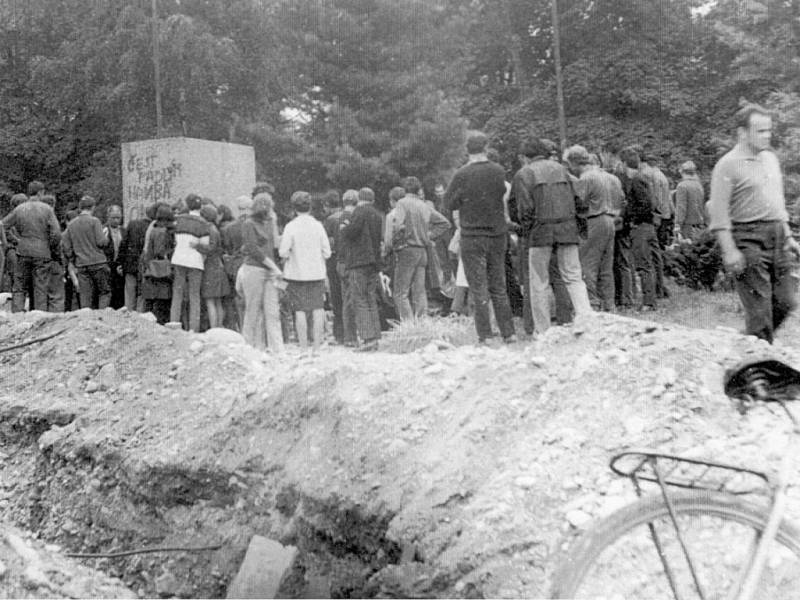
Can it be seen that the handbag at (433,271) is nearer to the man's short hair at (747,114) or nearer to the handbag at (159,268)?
the handbag at (159,268)

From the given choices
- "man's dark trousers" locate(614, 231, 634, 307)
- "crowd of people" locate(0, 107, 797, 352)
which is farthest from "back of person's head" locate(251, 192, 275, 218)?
"man's dark trousers" locate(614, 231, 634, 307)

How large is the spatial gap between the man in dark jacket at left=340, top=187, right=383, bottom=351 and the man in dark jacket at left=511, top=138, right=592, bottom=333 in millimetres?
1942

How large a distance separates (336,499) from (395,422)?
0.65m

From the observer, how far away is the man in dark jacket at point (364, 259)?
33.6ft

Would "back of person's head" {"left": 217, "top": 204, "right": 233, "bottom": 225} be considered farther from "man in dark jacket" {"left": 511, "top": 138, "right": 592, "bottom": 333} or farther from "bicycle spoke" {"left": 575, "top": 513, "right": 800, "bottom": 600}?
"bicycle spoke" {"left": 575, "top": 513, "right": 800, "bottom": 600}

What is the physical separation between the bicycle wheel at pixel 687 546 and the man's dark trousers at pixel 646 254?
8205 millimetres

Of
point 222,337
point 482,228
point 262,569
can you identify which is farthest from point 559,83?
point 262,569

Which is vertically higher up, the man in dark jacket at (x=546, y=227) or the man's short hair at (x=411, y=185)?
the man's short hair at (x=411, y=185)

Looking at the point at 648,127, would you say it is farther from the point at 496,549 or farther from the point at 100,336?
the point at 496,549

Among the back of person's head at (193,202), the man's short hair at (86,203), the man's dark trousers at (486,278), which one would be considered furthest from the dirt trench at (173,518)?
the man's short hair at (86,203)

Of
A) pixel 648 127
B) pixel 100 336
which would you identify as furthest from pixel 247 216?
pixel 648 127

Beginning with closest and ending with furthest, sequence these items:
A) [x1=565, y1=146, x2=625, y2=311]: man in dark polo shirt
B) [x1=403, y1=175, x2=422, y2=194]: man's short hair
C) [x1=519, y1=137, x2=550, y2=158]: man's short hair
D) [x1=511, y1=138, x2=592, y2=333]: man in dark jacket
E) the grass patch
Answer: [x1=511, y1=138, x2=592, y2=333]: man in dark jacket
[x1=519, y1=137, x2=550, y2=158]: man's short hair
the grass patch
[x1=565, y1=146, x2=625, y2=311]: man in dark polo shirt
[x1=403, y1=175, x2=422, y2=194]: man's short hair

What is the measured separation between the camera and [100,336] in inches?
329

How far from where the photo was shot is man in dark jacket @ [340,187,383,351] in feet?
33.6
